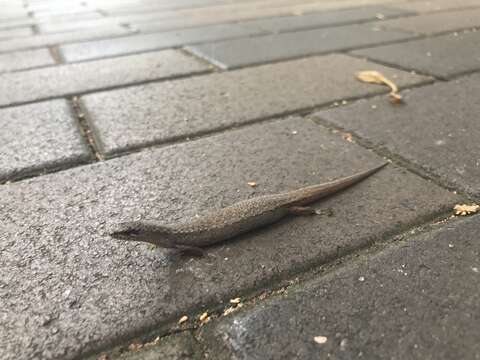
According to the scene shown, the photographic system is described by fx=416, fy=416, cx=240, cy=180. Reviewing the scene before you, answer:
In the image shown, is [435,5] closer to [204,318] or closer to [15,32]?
[15,32]

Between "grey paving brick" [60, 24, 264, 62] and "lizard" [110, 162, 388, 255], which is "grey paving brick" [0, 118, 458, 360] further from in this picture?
"grey paving brick" [60, 24, 264, 62]

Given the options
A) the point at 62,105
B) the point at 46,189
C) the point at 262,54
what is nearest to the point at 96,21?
the point at 262,54

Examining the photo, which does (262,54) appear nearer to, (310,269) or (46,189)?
(46,189)

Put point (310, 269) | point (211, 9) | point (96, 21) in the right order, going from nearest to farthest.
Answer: point (310, 269) < point (96, 21) < point (211, 9)

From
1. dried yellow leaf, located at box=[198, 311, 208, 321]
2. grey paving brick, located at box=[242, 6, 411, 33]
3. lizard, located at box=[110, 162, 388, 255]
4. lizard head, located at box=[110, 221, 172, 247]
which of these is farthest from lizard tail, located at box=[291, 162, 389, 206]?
grey paving brick, located at box=[242, 6, 411, 33]

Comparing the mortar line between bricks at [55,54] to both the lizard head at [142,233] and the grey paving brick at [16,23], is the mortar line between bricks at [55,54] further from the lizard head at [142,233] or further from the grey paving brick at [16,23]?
the lizard head at [142,233]

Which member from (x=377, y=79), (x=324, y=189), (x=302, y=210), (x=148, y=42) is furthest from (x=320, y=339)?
(x=148, y=42)
